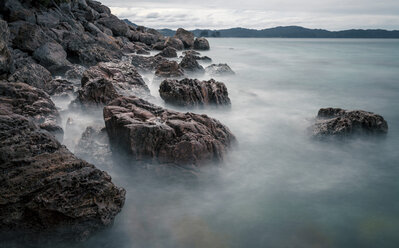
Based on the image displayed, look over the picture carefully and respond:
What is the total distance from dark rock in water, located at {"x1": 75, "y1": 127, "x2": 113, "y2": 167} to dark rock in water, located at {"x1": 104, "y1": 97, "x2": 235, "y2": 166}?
210 mm

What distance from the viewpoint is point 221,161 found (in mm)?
5648

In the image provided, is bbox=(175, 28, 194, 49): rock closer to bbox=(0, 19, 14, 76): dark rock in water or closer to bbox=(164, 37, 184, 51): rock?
bbox=(164, 37, 184, 51): rock

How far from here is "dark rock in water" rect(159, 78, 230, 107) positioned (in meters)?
9.31

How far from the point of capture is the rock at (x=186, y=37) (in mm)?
37334

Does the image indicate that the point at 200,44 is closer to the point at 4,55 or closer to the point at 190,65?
the point at 190,65

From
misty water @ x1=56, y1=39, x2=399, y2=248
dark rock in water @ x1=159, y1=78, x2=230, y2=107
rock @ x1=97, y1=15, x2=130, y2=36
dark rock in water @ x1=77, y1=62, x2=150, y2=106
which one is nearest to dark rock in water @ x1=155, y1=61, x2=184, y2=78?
dark rock in water @ x1=77, y1=62, x2=150, y2=106

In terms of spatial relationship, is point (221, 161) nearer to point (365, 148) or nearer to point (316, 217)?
point (316, 217)

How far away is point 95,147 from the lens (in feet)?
19.1

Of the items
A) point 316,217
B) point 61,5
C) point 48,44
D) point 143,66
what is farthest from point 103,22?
point 316,217

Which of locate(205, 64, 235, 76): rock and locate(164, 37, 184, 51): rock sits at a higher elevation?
locate(164, 37, 184, 51): rock

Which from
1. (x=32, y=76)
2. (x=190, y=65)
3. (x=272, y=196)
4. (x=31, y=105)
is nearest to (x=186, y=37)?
(x=190, y=65)

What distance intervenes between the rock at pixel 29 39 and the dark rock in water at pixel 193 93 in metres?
6.83

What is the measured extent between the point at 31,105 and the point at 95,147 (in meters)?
2.15

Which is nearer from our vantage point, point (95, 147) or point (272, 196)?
point (272, 196)
